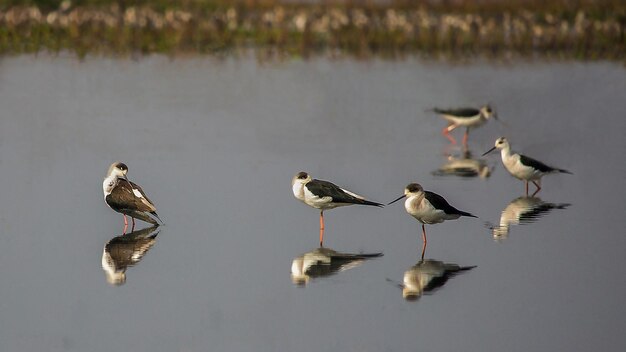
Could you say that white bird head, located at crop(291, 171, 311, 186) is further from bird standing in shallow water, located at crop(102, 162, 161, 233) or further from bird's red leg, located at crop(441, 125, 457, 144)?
bird's red leg, located at crop(441, 125, 457, 144)

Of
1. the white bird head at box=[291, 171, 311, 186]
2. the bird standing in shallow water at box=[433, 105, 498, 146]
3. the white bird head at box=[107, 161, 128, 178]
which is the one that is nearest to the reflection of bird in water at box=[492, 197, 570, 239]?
A: the white bird head at box=[291, 171, 311, 186]

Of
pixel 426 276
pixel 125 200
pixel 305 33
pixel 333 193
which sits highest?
pixel 305 33

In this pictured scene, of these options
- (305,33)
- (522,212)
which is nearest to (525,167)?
(522,212)

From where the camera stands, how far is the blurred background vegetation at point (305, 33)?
31453 millimetres

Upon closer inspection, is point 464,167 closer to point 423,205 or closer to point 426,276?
point 423,205

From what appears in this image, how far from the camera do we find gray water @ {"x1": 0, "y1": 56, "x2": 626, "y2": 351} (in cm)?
942

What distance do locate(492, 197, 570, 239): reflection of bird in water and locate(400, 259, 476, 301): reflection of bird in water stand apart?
1.40 meters

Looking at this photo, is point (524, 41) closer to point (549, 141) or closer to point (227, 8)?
point (227, 8)

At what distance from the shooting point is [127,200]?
41.9 feet

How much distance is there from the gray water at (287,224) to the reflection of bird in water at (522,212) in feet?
0.33

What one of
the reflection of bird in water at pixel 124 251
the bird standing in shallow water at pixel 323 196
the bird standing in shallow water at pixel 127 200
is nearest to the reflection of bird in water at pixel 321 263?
the bird standing in shallow water at pixel 323 196

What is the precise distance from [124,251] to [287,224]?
2013mm

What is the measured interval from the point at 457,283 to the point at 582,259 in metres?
1.58

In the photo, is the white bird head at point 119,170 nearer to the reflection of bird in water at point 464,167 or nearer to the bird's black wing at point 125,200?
the bird's black wing at point 125,200
